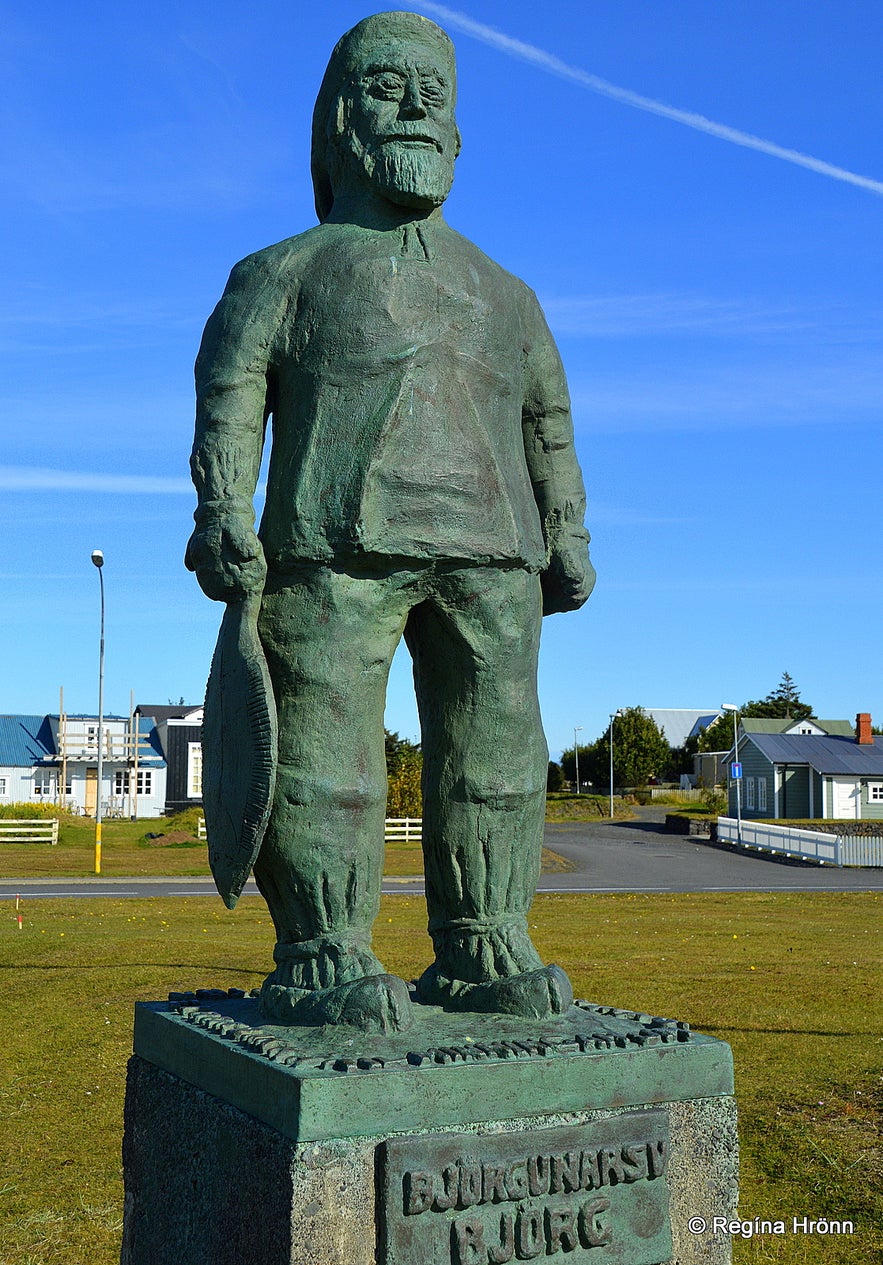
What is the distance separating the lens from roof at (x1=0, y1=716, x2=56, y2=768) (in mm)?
49625

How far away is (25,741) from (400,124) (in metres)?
50.4

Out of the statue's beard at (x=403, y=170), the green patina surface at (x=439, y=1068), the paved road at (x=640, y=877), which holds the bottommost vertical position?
the paved road at (x=640, y=877)

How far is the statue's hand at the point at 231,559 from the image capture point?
3.39m

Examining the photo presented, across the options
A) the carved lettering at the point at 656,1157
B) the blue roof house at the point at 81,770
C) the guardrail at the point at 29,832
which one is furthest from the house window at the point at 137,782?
the carved lettering at the point at 656,1157

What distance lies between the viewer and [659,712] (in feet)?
298

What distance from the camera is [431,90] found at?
367 cm

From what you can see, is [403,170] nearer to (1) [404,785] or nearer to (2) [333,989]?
(2) [333,989]

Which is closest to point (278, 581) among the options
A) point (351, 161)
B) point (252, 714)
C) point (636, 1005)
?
point (252, 714)

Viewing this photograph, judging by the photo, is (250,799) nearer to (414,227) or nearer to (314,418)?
(314,418)

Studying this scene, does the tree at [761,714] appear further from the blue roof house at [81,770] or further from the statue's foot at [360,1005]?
the statue's foot at [360,1005]

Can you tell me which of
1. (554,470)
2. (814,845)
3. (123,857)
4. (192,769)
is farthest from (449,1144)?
(192,769)

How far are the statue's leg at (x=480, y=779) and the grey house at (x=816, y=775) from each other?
40532 millimetres

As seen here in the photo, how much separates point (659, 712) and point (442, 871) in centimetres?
8877

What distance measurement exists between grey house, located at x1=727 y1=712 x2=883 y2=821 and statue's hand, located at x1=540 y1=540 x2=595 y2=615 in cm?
4027
